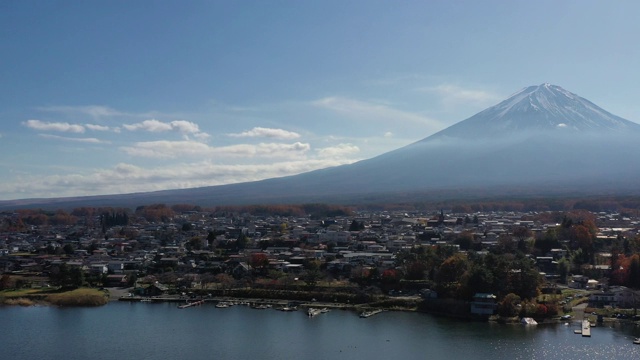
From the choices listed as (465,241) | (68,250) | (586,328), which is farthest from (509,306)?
(68,250)

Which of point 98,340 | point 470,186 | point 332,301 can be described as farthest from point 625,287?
point 470,186

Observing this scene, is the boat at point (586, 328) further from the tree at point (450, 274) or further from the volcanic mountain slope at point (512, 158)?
the volcanic mountain slope at point (512, 158)

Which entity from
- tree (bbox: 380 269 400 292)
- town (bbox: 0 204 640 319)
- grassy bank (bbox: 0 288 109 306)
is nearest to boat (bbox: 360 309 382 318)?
town (bbox: 0 204 640 319)

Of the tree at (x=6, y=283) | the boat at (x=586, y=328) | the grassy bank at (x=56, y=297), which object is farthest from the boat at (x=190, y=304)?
the boat at (x=586, y=328)

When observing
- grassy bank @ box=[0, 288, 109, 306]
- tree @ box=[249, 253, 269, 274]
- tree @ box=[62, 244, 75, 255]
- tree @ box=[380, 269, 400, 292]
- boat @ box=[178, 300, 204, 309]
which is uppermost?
tree @ box=[62, 244, 75, 255]

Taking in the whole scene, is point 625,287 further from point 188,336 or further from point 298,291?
point 188,336

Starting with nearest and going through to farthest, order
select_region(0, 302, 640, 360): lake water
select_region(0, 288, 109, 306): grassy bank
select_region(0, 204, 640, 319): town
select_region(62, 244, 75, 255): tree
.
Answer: select_region(0, 302, 640, 360): lake water → select_region(0, 204, 640, 319): town → select_region(0, 288, 109, 306): grassy bank → select_region(62, 244, 75, 255): tree

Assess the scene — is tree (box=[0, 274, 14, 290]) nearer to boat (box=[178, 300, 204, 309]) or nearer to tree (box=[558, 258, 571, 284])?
boat (box=[178, 300, 204, 309])
